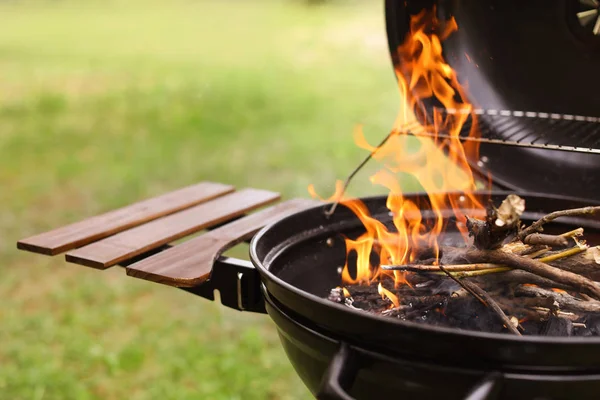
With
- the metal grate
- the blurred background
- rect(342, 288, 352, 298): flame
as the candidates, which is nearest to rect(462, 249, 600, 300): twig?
rect(342, 288, 352, 298): flame

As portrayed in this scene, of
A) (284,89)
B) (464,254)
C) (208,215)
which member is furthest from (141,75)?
(464,254)

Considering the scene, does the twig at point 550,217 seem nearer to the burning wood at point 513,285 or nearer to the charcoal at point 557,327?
the burning wood at point 513,285

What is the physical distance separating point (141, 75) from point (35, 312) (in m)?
5.03

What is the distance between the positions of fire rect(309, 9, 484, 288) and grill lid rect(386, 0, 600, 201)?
0.12 feet

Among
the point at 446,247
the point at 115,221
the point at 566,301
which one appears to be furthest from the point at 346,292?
the point at 115,221

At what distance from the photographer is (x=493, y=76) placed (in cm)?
190

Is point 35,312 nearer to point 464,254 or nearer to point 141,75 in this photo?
point 464,254

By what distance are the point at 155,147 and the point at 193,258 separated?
414 cm

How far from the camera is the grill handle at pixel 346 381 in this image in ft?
3.28

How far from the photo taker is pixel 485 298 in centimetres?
132

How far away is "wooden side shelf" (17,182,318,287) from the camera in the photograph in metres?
1.49

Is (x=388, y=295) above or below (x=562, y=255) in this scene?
below

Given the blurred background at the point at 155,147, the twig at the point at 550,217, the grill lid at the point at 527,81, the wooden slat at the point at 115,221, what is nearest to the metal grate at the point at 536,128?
the grill lid at the point at 527,81

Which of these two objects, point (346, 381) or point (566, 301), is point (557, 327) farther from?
point (346, 381)
